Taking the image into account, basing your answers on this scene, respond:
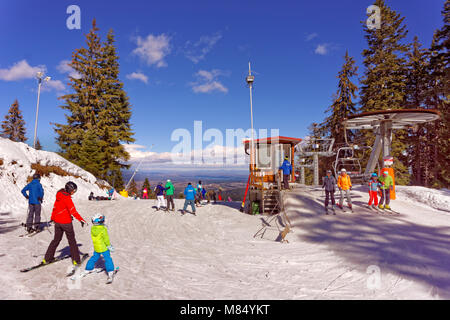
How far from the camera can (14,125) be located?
1914 inches

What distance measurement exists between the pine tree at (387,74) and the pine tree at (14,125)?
66.0 meters

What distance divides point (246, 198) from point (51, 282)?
1071 cm

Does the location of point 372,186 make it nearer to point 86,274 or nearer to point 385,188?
point 385,188

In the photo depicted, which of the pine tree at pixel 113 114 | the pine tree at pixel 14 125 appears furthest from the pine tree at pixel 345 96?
the pine tree at pixel 14 125

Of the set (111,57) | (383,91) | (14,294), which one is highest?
(111,57)

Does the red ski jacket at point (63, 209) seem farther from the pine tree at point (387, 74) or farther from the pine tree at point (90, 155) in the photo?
the pine tree at point (387, 74)

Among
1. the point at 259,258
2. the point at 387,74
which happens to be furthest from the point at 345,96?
the point at 259,258

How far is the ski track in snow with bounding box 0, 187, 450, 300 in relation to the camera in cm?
421

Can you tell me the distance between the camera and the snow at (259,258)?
13.9ft

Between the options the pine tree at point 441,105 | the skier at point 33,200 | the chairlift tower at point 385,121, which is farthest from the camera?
the pine tree at point 441,105
